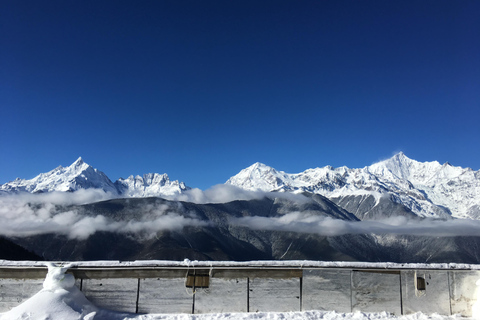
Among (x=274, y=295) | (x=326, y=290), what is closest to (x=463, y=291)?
(x=326, y=290)

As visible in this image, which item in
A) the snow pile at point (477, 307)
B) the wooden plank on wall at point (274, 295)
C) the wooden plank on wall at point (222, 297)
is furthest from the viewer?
the snow pile at point (477, 307)

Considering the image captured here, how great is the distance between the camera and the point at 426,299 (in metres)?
18.4

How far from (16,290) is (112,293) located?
396 centimetres

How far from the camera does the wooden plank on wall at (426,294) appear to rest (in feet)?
60.0

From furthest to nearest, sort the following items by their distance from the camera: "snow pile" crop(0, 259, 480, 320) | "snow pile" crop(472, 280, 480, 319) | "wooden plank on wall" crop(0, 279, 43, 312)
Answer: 1. "snow pile" crop(472, 280, 480, 319)
2. "wooden plank on wall" crop(0, 279, 43, 312)
3. "snow pile" crop(0, 259, 480, 320)

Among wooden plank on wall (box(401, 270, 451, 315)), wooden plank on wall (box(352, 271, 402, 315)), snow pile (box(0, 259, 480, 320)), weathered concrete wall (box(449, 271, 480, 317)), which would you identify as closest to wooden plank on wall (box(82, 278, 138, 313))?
snow pile (box(0, 259, 480, 320))

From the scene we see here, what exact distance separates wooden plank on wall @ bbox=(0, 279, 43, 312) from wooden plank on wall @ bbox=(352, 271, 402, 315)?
1389cm

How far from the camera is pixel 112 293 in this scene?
16938mm

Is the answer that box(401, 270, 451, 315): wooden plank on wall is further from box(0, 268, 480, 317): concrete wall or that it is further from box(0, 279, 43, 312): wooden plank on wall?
box(0, 279, 43, 312): wooden plank on wall

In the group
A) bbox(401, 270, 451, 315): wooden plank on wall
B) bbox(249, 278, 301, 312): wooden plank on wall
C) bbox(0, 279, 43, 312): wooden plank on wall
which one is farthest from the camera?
bbox(401, 270, 451, 315): wooden plank on wall

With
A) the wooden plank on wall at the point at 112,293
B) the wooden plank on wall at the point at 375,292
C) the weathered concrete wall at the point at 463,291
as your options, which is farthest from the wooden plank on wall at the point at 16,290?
the weathered concrete wall at the point at 463,291

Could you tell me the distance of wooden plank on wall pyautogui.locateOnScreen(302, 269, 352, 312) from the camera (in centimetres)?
1767

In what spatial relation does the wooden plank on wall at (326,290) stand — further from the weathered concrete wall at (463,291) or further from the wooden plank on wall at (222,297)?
the weathered concrete wall at (463,291)

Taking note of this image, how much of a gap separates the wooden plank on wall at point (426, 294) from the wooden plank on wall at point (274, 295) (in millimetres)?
5210
